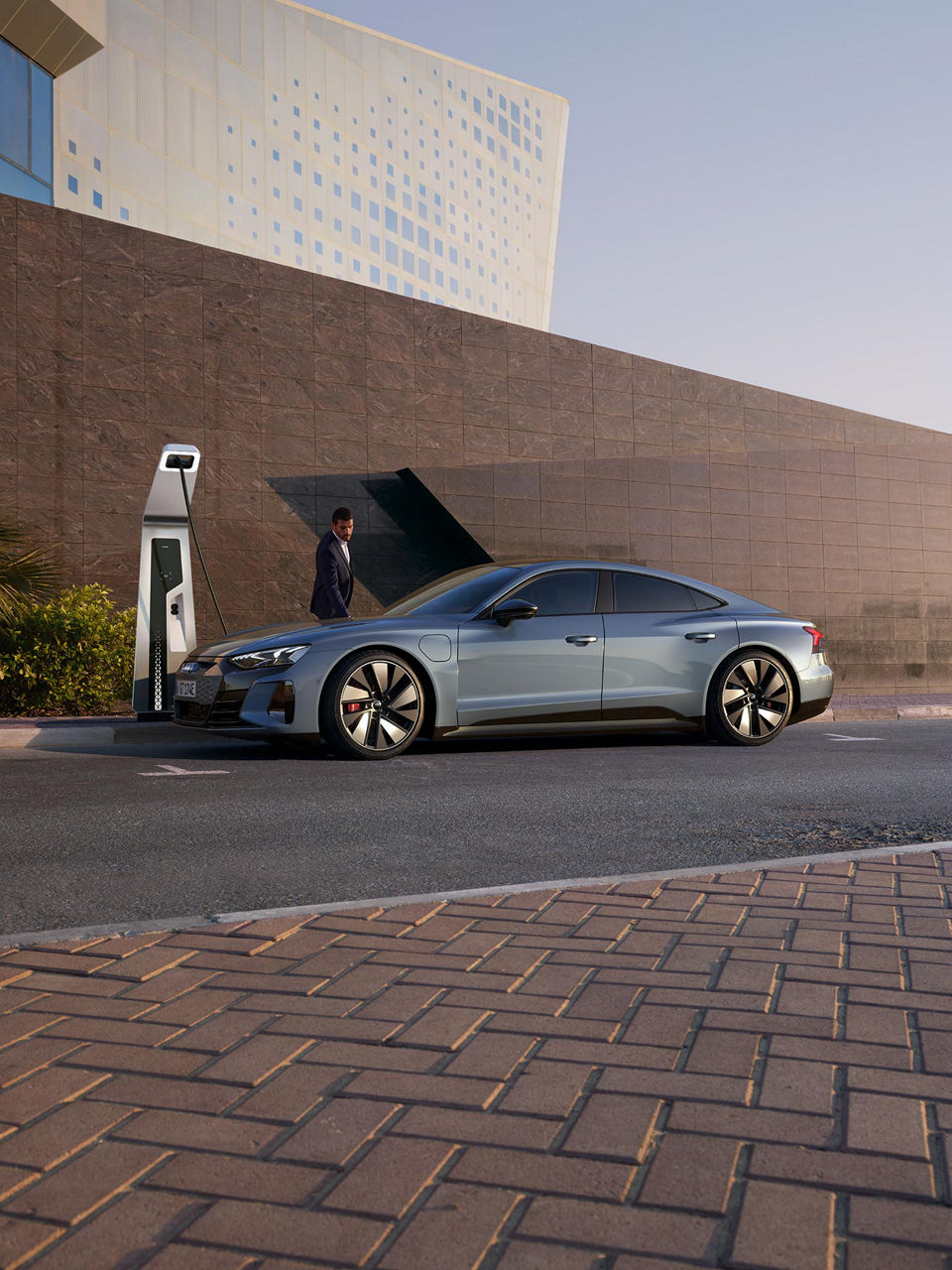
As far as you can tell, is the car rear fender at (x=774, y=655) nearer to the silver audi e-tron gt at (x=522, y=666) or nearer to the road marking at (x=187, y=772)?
the silver audi e-tron gt at (x=522, y=666)

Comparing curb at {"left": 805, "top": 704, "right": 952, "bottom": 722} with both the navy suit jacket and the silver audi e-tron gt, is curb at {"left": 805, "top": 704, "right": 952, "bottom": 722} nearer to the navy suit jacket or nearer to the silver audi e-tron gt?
the silver audi e-tron gt

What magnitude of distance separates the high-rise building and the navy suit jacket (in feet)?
48.6

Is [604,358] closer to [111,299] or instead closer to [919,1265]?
[111,299]

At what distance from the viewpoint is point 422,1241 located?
1.88 m

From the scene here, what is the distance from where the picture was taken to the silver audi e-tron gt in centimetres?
861

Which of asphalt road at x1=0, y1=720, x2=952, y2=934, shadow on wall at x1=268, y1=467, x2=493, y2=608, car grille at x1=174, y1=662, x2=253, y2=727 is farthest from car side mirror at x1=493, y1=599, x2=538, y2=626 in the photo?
shadow on wall at x1=268, y1=467, x2=493, y2=608

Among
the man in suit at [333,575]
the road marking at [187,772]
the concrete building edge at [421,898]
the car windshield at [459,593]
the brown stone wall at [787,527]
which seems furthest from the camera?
the brown stone wall at [787,527]

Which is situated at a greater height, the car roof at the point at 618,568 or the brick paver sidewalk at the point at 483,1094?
the car roof at the point at 618,568

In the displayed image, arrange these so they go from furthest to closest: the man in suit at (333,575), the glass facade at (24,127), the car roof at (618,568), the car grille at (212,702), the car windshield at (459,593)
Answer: the glass facade at (24,127), the man in suit at (333,575), the car roof at (618,568), the car windshield at (459,593), the car grille at (212,702)

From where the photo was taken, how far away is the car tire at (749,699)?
32.3 ft

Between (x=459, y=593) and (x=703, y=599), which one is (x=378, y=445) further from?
(x=703, y=599)

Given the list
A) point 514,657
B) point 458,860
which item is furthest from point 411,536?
point 458,860

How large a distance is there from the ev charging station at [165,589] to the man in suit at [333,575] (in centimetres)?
125

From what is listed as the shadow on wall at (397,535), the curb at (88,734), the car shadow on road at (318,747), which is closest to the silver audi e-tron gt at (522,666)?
the car shadow on road at (318,747)
